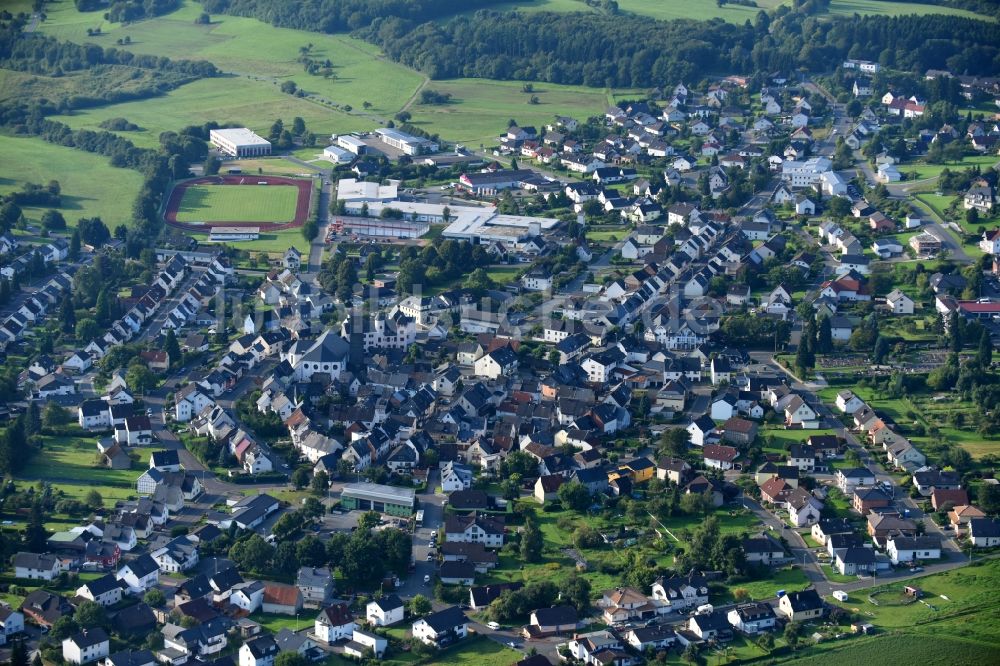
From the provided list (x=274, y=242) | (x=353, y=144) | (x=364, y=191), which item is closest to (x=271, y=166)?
(x=353, y=144)

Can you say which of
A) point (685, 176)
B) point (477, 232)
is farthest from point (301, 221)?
point (685, 176)

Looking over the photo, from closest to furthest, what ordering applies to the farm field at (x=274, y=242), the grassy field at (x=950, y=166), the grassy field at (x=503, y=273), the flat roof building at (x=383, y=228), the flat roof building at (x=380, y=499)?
the flat roof building at (x=380, y=499) → the grassy field at (x=503, y=273) → the farm field at (x=274, y=242) → the flat roof building at (x=383, y=228) → the grassy field at (x=950, y=166)

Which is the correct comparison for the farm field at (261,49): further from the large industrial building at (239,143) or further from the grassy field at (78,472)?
the grassy field at (78,472)

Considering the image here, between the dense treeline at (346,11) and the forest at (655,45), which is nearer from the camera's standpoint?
the forest at (655,45)

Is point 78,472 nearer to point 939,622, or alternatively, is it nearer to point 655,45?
point 939,622

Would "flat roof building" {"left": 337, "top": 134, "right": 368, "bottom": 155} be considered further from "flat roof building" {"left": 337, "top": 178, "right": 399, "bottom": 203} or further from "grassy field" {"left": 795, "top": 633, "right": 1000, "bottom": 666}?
"grassy field" {"left": 795, "top": 633, "right": 1000, "bottom": 666}

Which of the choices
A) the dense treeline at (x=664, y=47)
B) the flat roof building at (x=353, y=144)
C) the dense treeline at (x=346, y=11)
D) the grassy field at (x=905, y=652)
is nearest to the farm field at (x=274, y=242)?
the flat roof building at (x=353, y=144)

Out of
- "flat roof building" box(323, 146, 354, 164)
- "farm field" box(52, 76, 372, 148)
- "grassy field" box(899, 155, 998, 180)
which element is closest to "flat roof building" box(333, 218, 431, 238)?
→ "flat roof building" box(323, 146, 354, 164)
